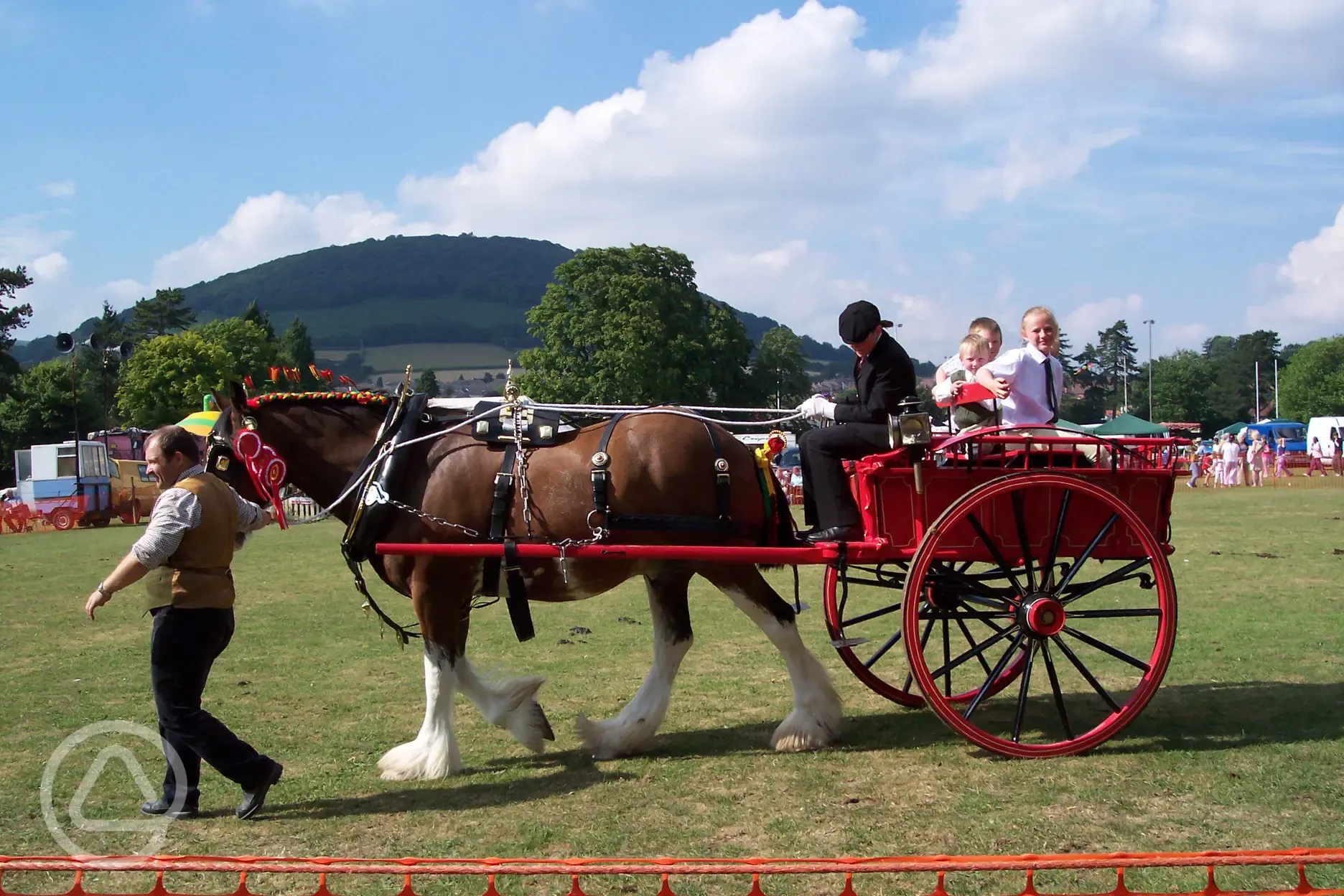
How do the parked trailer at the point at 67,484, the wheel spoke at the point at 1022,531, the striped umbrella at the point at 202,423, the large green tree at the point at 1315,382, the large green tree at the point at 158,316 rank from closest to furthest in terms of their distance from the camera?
1. the wheel spoke at the point at 1022,531
2. the striped umbrella at the point at 202,423
3. the parked trailer at the point at 67,484
4. the large green tree at the point at 1315,382
5. the large green tree at the point at 158,316

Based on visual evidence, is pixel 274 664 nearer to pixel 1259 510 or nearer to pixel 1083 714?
pixel 1083 714

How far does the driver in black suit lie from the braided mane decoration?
2570mm

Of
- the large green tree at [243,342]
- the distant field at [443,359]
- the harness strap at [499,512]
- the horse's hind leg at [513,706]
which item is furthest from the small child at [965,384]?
the distant field at [443,359]

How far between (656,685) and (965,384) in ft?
8.12

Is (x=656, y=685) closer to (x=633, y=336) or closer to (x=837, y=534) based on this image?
(x=837, y=534)

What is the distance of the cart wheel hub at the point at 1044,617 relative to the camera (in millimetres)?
5617

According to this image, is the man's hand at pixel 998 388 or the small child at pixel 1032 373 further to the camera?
the small child at pixel 1032 373

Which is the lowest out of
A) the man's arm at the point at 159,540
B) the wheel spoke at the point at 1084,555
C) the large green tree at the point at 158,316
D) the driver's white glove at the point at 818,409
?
the wheel spoke at the point at 1084,555

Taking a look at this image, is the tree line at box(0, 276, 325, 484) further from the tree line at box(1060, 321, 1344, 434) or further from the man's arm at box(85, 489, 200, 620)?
the tree line at box(1060, 321, 1344, 434)

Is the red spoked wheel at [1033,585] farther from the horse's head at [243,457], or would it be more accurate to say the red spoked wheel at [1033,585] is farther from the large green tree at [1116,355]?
the large green tree at [1116,355]

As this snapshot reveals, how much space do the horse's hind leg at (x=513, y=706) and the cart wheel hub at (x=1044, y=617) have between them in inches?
107

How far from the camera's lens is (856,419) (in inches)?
231

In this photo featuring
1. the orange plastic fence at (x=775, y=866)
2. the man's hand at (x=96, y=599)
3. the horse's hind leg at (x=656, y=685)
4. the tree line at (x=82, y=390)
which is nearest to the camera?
the orange plastic fence at (x=775, y=866)

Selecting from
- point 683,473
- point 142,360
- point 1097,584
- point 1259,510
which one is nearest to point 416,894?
point 683,473
